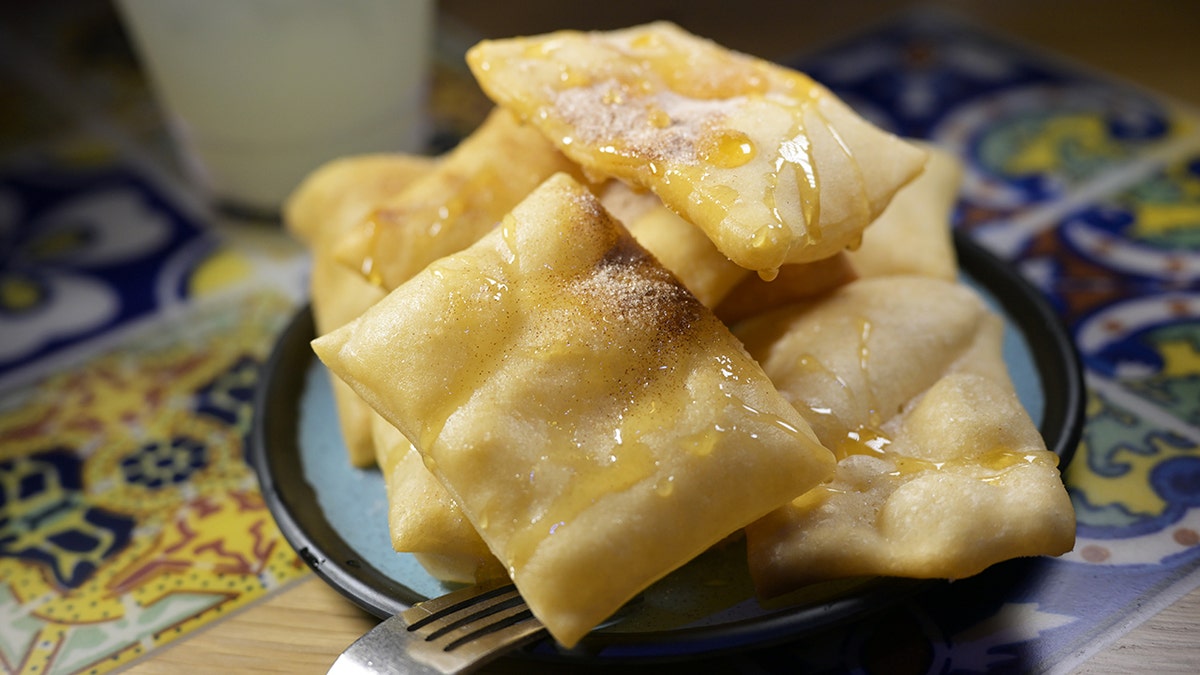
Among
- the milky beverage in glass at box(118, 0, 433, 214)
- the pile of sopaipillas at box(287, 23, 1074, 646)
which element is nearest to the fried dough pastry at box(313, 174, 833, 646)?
the pile of sopaipillas at box(287, 23, 1074, 646)

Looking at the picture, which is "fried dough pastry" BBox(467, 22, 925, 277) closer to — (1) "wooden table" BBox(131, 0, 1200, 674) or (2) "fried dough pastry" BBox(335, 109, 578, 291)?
(2) "fried dough pastry" BBox(335, 109, 578, 291)

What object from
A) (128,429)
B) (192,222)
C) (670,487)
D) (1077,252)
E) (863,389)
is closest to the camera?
(670,487)

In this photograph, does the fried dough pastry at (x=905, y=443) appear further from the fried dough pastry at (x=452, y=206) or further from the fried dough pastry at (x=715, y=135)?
the fried dough pastry at (x=452, y=206)

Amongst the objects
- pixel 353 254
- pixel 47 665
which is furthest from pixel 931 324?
pixel 47 665

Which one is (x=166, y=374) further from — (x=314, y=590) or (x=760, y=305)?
(x=760, y=305)

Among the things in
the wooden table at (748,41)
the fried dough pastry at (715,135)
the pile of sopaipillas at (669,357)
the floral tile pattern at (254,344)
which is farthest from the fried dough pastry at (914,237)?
the wooden table at (748,41)

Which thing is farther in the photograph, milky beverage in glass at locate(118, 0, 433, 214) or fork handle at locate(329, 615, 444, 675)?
milky beverage in glass at locate(118, 0, 433, 214)

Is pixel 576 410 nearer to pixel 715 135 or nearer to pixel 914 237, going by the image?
pixel 715 135
